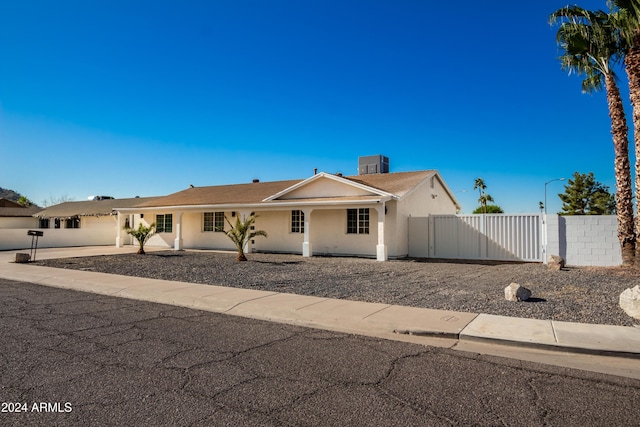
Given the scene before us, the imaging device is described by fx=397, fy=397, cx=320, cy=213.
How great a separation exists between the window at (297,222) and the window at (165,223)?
10.2 meters

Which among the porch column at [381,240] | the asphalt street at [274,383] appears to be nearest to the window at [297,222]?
the porch column at [381,240]

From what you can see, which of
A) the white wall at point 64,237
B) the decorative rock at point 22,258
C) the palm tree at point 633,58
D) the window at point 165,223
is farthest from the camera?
the window at point 165,223

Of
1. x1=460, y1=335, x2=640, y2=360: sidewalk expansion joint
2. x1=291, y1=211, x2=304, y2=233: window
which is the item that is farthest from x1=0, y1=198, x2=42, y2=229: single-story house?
x1=460, y1=335, x2=640, y2=360: sidewalk expansion joint

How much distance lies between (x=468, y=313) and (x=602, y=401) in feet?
11.7

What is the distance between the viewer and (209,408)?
3621 mm

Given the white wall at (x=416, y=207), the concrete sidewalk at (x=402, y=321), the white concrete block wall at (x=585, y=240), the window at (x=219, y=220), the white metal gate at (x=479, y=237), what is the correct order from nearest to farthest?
the concrete sidewalk at (x=402, y=321), the white concrete block wall at (x=585, y=240), the white metal gate at (x=479, y=237), the white wall at (x=416, y=207), the window at (x=219, y=220)

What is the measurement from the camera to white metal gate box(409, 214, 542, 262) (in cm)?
1748

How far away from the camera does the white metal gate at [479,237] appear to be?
17.5 metres

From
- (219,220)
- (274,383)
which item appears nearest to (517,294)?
(274,383)

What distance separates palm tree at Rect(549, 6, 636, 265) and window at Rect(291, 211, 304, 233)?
46.6 ft

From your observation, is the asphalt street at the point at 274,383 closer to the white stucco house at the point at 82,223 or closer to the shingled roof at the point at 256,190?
the shingled roof at the point at 256,190

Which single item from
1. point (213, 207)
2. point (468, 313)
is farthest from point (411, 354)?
point (213, 207)

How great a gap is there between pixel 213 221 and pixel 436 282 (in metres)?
17.6

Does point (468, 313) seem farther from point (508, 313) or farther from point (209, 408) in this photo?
point (209, 408)
